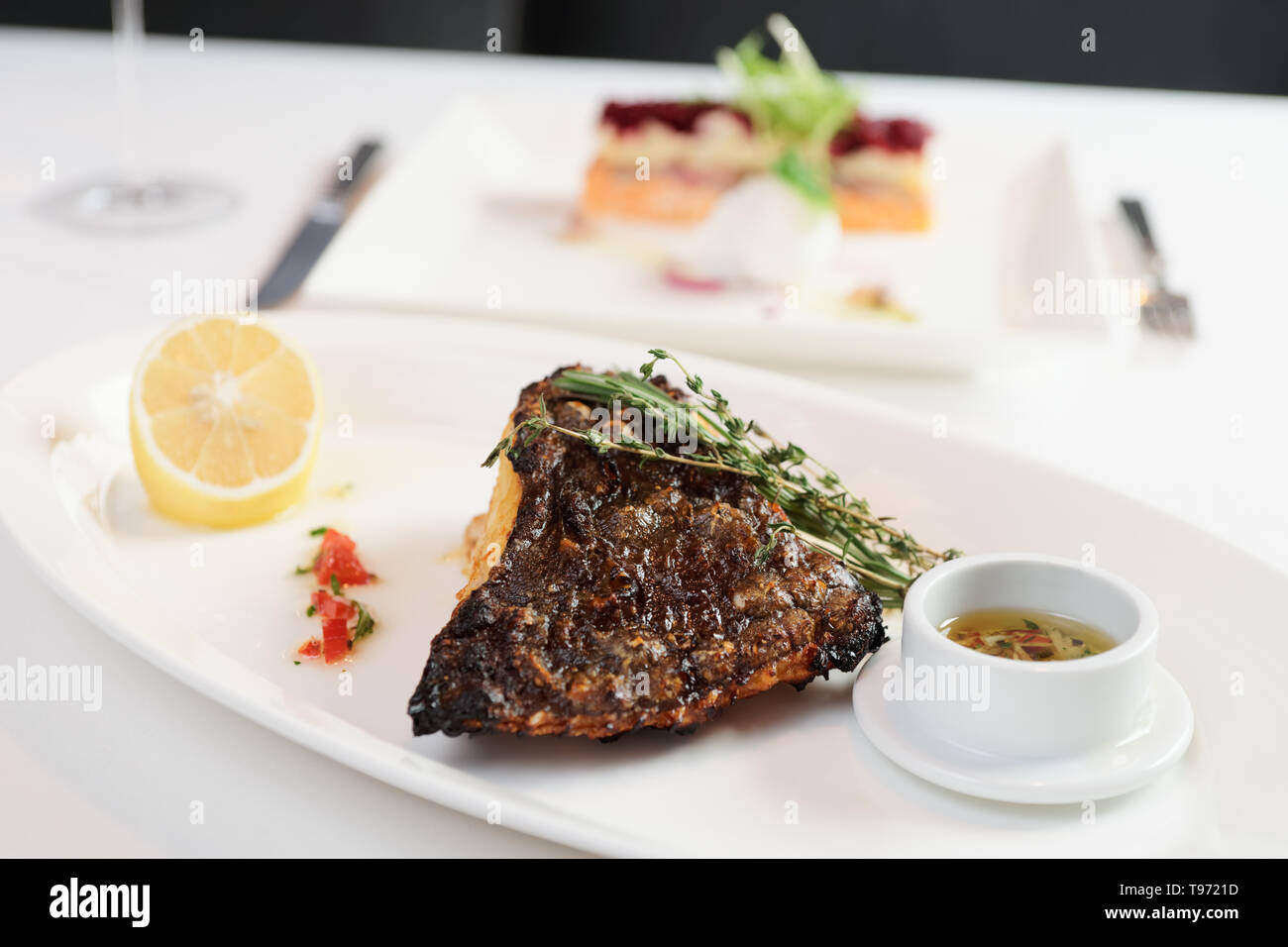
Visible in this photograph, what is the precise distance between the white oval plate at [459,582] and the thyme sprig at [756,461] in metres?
0.24

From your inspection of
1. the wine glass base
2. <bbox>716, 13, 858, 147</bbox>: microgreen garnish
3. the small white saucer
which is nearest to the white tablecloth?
the wine glass base

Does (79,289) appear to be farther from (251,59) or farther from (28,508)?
(251,59)

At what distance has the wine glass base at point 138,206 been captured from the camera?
15.4ft

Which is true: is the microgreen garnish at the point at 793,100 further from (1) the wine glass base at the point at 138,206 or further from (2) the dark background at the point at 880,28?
(2) the dark background at the point at 880,28

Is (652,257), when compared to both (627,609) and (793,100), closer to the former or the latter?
(793,100)

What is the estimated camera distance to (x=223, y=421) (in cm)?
285

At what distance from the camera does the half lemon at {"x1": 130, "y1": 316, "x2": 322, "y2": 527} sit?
109 inches

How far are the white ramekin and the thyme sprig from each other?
0.30 meters

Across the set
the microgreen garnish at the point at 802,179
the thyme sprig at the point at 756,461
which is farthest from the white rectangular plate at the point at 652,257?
the thyme sprig at the point at 756,461

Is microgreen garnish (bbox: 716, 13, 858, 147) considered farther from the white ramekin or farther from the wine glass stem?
the white ramekin

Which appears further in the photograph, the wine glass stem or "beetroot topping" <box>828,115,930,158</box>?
"beetroot topping" <box>828,115,930,158</box>

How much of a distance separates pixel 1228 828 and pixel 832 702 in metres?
0.63

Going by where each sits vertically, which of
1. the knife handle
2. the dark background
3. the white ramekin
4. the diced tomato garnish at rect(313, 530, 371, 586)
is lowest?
the diced tomato garnish at rect(313, 530, 371, 586)

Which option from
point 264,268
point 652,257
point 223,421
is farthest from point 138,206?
point 223,421
